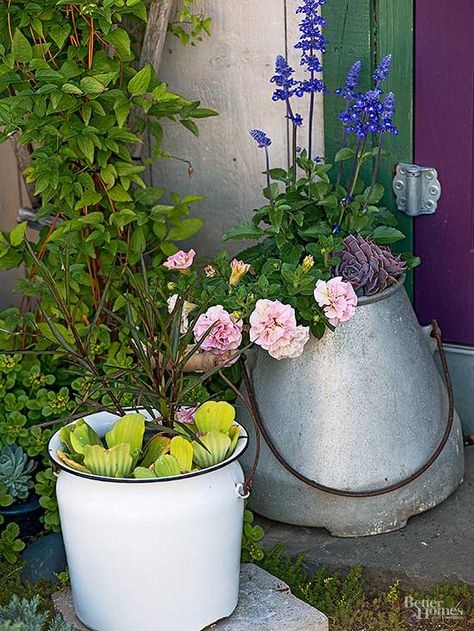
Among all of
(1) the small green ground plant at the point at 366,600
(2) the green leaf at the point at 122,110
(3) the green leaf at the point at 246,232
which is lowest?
(1) the small green ground plant at the point at 366,600

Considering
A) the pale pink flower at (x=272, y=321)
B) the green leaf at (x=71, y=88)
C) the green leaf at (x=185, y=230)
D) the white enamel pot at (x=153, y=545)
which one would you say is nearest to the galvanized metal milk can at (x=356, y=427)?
the pale pink flower at (x=272, y=321)

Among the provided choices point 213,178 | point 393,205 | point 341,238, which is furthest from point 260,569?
point 213,178

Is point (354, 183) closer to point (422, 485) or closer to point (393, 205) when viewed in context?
point (393, 205)

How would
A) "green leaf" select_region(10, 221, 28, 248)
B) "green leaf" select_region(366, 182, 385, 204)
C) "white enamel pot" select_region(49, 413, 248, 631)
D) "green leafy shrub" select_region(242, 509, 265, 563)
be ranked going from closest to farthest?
"white enamel pot" select_region(49, 413, 248, 631)
"green leafy shrub" select_region(242, 509, 265, 563)
"green leaf" select_region(366, 182, 385, 204)
"green leaf" select_region(10, 221, 28, 248)

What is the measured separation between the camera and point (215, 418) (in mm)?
2484

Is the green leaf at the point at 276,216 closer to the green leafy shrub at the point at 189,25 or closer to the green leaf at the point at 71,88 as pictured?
the green leaf at the point at 71,88

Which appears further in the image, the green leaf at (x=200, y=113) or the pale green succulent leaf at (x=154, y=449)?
the green leaf at (x=200, y=113)

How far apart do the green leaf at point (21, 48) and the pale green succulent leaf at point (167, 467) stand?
1346 mm

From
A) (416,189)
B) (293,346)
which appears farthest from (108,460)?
(416,189)

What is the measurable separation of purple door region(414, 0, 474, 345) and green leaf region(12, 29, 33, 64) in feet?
3.87

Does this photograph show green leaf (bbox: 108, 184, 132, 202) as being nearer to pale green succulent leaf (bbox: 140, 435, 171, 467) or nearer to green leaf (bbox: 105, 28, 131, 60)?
green leaf (bbox: 105, 28, 131, 60)

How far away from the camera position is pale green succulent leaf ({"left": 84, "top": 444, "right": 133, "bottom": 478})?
7.68 ft

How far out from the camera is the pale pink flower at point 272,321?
2.68m

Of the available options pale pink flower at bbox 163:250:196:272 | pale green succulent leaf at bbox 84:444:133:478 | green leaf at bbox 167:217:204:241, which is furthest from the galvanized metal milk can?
pale green succulent leaf at bbox 84:444:133:478
